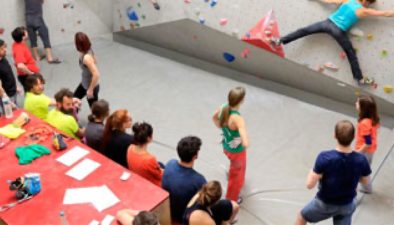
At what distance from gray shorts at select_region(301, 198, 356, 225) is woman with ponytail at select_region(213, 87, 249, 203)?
67 centimetres

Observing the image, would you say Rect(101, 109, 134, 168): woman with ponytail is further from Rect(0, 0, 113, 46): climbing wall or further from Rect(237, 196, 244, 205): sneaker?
Rect(0, 0, 113, 46): climbing wall

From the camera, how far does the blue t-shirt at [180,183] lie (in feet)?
10.8

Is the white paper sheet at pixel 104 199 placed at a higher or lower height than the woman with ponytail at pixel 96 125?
lower

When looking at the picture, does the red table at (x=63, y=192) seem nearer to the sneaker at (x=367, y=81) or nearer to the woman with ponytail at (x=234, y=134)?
the woman with ponytail at (x=234, y=134)

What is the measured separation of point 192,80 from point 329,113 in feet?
6.38

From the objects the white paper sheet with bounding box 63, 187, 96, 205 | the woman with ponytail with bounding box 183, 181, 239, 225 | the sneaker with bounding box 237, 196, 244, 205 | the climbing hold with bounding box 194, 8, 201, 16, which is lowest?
the sneaker with bounding box 237, 196, 244, 205

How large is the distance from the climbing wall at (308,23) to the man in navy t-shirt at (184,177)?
2763mm

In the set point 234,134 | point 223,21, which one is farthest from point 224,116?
point 223,21

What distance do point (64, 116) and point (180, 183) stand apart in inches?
57.9

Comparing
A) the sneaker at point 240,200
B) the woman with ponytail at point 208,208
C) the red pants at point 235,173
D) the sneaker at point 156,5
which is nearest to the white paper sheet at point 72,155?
the woman with ponytail at point 208,208

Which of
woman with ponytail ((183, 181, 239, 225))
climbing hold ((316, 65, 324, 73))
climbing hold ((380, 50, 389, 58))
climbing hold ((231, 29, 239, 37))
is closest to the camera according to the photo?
woman with ponytail ((183, 181, 239, 225))

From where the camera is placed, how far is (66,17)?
742 cm

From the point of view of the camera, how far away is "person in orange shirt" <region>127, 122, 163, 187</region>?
3536 millimetres

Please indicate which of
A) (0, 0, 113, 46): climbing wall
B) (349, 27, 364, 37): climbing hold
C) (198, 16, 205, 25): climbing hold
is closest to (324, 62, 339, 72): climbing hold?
(349, 27, 364, 37): climbing hold
